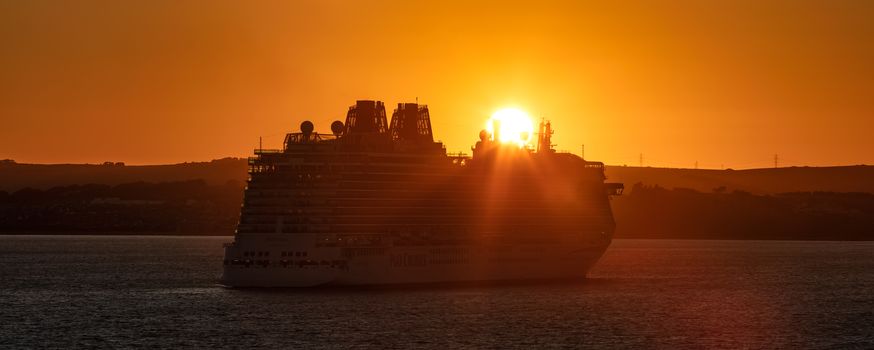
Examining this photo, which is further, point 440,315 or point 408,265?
point 408,265

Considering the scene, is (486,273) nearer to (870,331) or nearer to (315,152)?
(315,152)

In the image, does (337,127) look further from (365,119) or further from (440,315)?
(440,315)

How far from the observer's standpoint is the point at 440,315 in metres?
95.1

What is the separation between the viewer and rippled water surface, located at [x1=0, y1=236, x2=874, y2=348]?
82.9 m

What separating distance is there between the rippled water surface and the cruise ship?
2364mm

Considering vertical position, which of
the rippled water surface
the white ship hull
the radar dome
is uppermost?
the radar dome

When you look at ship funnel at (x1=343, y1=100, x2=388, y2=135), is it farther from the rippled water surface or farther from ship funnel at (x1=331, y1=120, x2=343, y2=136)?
the rippled water surface

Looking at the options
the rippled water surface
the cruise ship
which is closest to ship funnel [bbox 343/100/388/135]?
the cruise ship

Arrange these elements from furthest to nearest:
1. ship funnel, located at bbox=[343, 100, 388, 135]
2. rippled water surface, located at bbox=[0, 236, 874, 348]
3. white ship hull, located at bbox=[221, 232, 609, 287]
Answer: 1. ship funnel, located at bbox=[343, 100, 388, 135]
2. white ship hull, located at bbox=[221, 232, 609, 287]
3. rippled water surface, located at bbox=[0, 236, 874, 348]

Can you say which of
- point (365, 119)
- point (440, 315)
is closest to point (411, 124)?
point (365, 119)

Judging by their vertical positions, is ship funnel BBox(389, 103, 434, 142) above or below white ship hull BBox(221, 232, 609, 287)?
above

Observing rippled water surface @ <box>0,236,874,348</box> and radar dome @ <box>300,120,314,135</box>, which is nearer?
rippled water surface @ <box>0,236,874,348</box>

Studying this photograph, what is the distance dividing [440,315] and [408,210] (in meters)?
21.9

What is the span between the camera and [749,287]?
137m
